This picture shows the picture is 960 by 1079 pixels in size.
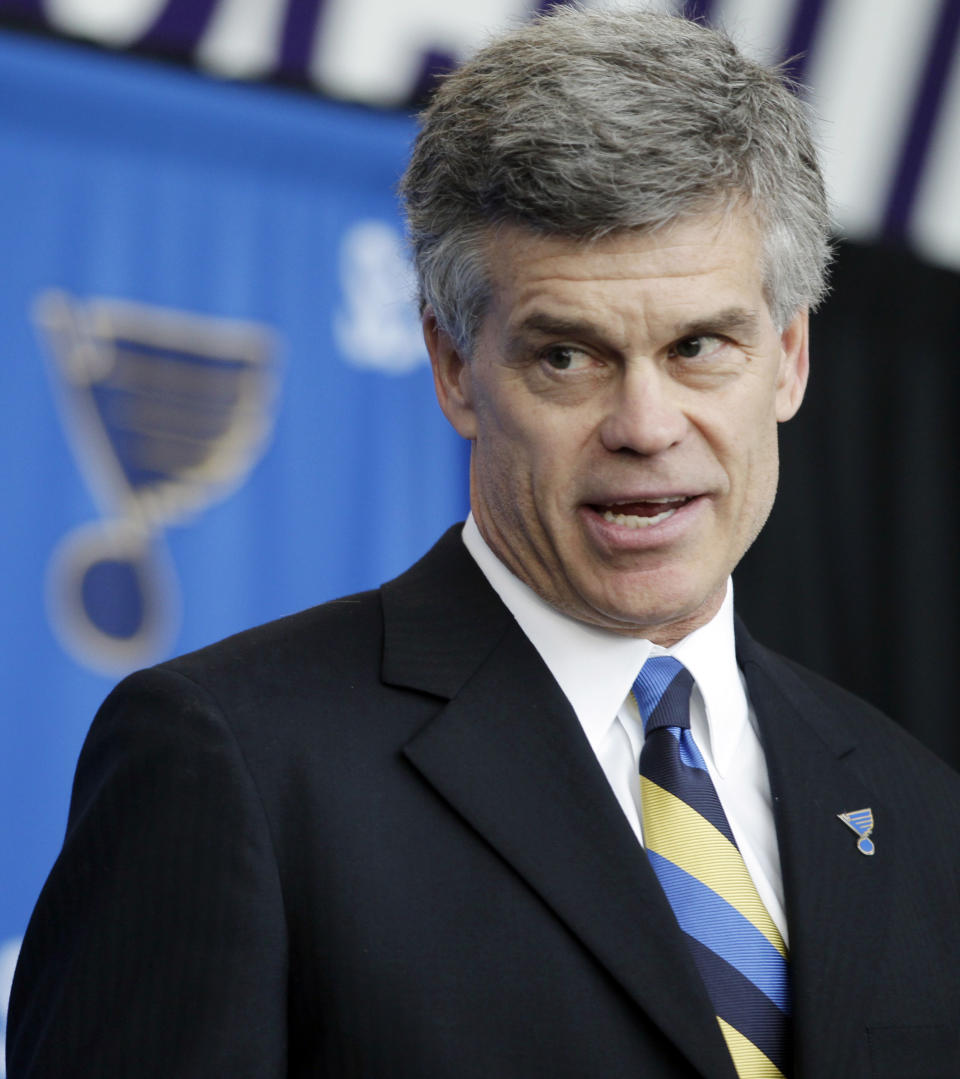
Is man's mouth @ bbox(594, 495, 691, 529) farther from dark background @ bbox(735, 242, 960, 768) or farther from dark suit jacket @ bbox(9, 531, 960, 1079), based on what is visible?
dark background @ bbox(735, 242, 960, 768)

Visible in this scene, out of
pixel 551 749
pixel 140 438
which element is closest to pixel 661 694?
pixel 551 749

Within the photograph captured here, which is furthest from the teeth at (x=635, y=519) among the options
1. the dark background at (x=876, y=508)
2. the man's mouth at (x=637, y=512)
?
the dark background at (x=876, y=508)

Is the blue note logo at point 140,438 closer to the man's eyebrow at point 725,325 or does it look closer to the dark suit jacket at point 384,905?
the dark suit jacket at point 384,905

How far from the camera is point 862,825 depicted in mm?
1410

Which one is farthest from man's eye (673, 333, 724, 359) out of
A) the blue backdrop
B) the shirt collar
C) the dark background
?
the dark background

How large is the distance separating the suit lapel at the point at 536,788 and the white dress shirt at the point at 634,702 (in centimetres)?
2

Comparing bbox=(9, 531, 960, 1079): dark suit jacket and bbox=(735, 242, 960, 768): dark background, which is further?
bbox=(735, 242, 960, 768): dark background

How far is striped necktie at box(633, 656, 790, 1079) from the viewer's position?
4.02 feet

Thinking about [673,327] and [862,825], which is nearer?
[673,327]

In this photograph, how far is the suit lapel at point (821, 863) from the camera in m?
1.24

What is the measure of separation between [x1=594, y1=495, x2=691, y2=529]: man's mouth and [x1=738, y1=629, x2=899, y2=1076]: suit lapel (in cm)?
27

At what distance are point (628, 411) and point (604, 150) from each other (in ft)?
0.71

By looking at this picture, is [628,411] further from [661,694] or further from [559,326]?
[661,694]

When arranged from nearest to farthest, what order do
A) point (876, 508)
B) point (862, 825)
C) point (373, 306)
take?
point (862, 825), point (373, 306), point (876, 508)
